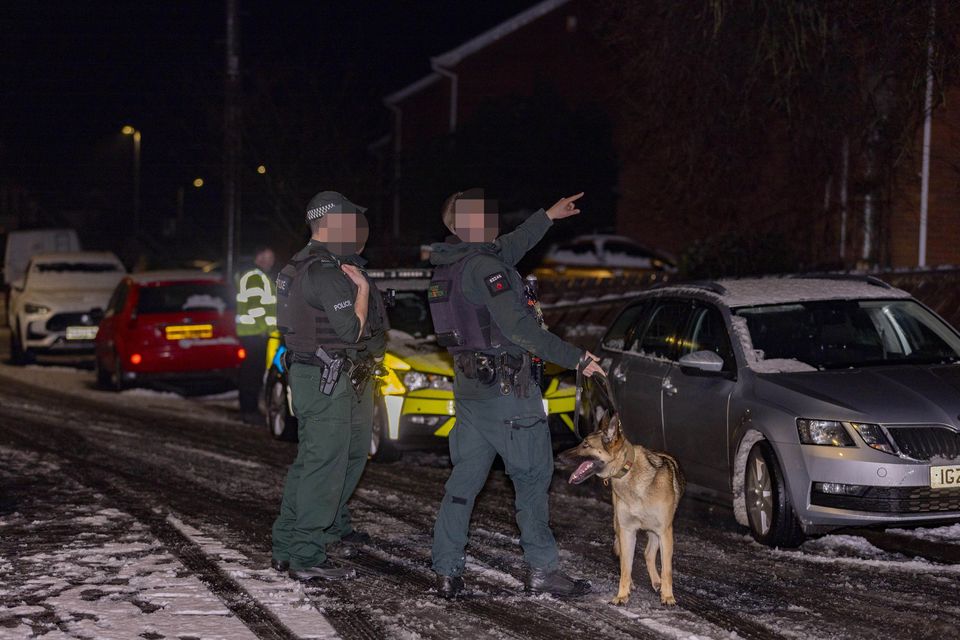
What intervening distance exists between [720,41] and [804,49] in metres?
1.08

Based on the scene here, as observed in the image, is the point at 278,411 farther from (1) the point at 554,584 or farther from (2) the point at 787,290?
(1) the point at 554,584

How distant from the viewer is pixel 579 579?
22.0ft

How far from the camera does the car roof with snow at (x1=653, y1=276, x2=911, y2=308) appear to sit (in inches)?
343

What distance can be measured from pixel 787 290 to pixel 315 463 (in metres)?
3.67

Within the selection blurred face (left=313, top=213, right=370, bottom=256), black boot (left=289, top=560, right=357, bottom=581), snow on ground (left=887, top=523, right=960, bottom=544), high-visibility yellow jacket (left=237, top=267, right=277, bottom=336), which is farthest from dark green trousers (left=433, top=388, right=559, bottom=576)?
high-visibility yellow jacket (left=237, top=267, right=277, bottom=336)

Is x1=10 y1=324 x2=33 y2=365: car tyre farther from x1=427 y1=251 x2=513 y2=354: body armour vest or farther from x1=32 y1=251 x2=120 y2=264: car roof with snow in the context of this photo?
x1=427 y1=251 x2=513 y2=354: body armour vest

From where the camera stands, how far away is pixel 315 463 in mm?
6738

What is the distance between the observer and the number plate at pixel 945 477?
7.09 metres

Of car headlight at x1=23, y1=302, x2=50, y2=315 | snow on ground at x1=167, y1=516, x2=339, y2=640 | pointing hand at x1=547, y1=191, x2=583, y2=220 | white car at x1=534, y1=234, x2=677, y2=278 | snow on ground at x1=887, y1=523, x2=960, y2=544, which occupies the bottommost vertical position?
snow on ground at x1=167, y1=516, x2=339, y2=640

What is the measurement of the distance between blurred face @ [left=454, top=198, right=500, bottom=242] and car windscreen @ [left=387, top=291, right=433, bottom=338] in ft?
17.8

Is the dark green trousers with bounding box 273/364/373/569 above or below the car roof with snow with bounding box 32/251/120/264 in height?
below

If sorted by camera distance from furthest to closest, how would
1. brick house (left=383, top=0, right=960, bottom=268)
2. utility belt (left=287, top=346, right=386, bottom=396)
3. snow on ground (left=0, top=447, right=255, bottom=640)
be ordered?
brick house (left=383, top=0, right=960, bottom=268) < utility belt (left=287, top=346, right=386, bottom=396) < snow on ground (left=0, top=447, right=255, bottom=640)

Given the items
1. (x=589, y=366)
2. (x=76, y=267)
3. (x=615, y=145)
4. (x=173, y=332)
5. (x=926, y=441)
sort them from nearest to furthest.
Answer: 1. (x=589, y=366)
2. (x=926, y=441)
3. (x=173, y=332)
4. (x=76, y=267)
5. (x=615, y=145)

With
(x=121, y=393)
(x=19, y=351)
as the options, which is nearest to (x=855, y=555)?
(x=121, y=393)
